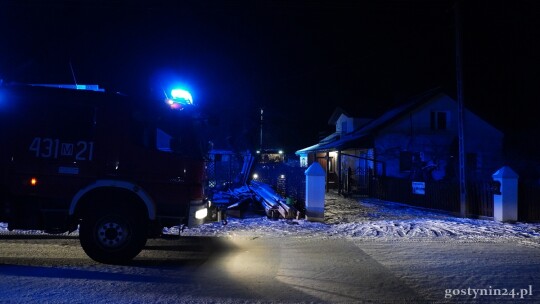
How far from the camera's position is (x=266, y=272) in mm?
6449

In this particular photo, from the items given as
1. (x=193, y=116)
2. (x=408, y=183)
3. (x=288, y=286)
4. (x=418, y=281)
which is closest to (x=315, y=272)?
(x=288, y=286)

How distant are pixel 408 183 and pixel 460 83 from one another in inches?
206

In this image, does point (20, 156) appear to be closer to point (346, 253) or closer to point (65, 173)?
point (65, 173)

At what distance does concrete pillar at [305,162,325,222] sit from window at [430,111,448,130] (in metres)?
16.3

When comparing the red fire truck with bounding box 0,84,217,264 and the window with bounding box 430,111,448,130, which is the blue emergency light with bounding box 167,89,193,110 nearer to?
the red fire truck with bounding box 0,84,217,264

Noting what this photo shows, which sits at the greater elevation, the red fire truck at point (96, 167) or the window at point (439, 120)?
the window at point (439, 120)

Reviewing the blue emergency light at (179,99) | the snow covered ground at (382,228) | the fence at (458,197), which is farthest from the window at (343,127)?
the blue emergency light at (179,99)

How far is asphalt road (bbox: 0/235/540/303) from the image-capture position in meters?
5.30

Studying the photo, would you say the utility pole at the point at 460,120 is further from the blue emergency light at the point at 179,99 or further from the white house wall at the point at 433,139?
the white house wall at the point at 433,139

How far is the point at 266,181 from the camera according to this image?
2045cm

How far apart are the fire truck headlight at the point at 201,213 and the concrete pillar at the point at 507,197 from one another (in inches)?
365

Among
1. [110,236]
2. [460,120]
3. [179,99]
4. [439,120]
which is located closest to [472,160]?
[439,120]

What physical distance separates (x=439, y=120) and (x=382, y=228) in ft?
56.9

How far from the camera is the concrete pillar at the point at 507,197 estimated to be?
12.2 m
